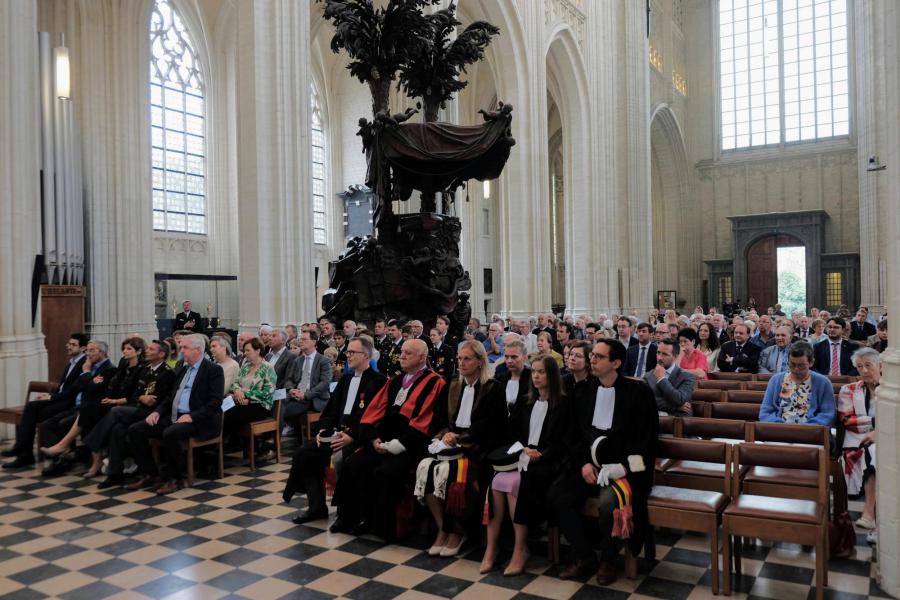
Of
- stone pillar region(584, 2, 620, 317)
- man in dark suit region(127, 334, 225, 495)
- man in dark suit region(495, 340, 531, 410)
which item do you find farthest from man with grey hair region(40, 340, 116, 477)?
stone pillar region(584, 2, 620, 317)

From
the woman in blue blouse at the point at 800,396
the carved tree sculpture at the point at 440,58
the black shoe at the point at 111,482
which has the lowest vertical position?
the black shoe at the point at 111,482

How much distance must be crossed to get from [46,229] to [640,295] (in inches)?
729

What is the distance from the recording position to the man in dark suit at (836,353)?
838cm

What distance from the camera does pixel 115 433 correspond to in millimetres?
6605

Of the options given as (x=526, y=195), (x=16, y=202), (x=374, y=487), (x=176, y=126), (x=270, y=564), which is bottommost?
(x=270, y=564)

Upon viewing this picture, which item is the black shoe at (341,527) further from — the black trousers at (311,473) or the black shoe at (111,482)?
the black shoe at (111,482)

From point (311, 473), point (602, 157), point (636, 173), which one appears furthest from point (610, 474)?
point (636, 173)

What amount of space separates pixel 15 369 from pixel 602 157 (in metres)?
19.1

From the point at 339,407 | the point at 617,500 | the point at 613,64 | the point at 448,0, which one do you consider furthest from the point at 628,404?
the point at 613,64

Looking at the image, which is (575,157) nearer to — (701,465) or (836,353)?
(836,353)

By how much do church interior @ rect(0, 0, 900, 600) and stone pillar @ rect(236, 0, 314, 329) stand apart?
0.05 meters

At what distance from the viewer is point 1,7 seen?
8.77 meters

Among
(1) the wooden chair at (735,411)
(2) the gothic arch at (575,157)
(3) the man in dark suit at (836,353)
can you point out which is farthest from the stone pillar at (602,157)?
(1) the wooden chair at (735,411)

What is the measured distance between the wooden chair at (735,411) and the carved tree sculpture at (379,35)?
21.2 ft
